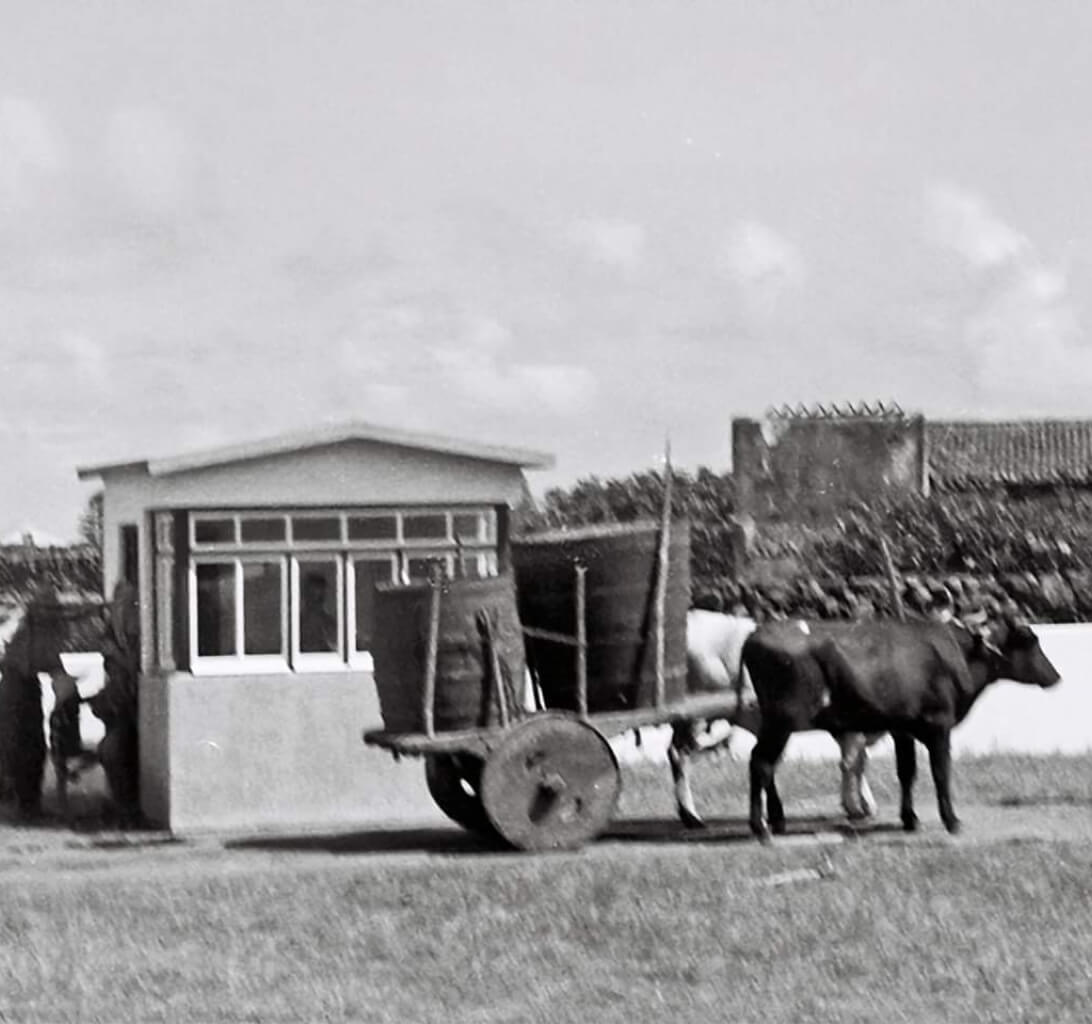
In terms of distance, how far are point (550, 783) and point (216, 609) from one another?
14.3 ft

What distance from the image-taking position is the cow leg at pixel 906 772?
17984 millimetres

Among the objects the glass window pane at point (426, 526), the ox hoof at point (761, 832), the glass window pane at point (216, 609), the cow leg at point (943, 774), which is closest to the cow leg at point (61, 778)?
the glass window pane at point (216, 609)

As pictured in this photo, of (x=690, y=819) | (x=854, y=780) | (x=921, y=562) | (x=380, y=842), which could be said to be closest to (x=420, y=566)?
(x=380, y=842)

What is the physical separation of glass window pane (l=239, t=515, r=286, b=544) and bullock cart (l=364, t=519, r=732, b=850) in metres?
2.89

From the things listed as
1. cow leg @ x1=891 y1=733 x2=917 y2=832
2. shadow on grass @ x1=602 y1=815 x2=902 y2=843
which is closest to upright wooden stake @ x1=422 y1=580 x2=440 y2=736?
shadow on grass @ x1=602 y1=815 x2=902 y2=843

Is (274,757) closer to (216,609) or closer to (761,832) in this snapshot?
(216,609)

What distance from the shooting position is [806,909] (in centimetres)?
1423

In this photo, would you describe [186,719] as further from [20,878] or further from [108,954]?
[108,954]

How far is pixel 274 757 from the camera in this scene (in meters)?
20.1

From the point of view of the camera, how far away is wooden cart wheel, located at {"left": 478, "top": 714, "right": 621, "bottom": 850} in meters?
17.0

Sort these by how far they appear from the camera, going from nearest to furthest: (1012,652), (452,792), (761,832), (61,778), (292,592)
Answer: (761,832), (452,792), (1012,652), (292,592), (61,778)

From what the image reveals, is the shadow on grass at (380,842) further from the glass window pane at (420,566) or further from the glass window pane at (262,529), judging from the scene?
the glass window pane at (262,529)

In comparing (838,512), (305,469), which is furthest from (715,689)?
(838,512)

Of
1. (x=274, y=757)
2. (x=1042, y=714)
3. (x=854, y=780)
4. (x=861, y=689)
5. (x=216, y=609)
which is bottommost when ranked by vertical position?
(x=854, y=780)
